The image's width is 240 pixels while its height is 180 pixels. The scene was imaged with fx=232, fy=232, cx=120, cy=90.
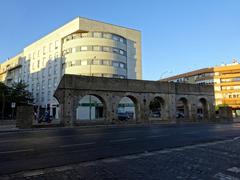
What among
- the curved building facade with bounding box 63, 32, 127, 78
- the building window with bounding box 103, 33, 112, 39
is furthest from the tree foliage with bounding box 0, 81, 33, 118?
the building window with bounding box 103, 33, 112, 39

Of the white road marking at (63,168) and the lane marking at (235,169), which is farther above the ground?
the white road marking at (63,168)

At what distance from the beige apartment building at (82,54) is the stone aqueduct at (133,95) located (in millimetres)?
20223

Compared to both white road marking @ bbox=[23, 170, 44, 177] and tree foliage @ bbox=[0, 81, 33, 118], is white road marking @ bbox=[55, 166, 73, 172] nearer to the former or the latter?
white road marking @ bbox=[23, 170, 44, 177]

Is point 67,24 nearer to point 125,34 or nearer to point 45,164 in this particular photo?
point 125,34

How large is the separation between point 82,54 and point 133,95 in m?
25.4

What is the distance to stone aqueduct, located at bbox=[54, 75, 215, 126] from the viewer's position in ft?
93.1

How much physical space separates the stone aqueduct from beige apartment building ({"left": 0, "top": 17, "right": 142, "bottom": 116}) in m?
20.2

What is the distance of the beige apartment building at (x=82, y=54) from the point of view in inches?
2149

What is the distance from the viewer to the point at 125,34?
61.1 metres

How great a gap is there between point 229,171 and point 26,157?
6.82 m

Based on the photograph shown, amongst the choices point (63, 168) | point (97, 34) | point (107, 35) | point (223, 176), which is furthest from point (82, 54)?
point (223, 176)

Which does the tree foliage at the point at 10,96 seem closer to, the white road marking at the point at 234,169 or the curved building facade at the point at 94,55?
the curved building facade at the point at 94,55

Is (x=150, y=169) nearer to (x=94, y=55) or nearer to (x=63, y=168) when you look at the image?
(x=63, y=168)

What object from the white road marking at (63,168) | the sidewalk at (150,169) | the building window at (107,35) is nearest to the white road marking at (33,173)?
the sidewalk at (150,169)
